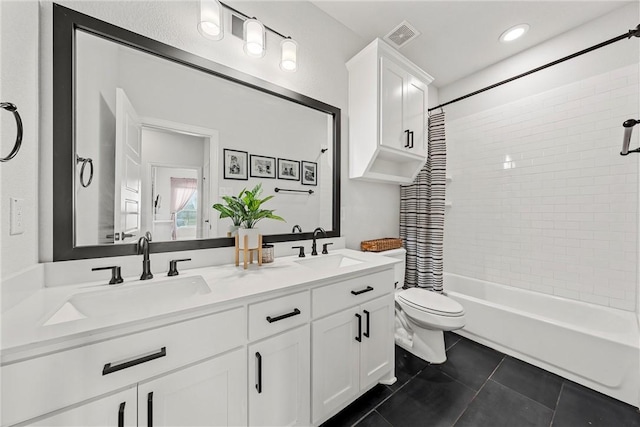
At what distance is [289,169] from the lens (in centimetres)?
170

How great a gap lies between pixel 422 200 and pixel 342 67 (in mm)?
1407

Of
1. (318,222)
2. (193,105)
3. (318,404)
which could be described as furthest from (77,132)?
(318,404)

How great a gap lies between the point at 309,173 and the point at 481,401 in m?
1.83

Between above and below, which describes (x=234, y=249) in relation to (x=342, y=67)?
below

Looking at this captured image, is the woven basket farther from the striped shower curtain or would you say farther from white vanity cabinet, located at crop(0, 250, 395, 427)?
white vanity cabinet, located at crop(0, 250, 395, 427)

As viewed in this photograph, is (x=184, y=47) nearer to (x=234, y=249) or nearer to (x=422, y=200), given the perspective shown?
(x=234, y=249)

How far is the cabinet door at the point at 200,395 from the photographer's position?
75cm

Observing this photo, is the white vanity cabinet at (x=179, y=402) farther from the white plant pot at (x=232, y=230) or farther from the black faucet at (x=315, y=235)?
the black faucet at (x=315, y=235)

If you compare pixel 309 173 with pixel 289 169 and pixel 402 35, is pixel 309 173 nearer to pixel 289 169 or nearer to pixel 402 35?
pixel 289 169

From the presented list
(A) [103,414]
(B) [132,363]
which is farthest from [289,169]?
(A) [103,414]

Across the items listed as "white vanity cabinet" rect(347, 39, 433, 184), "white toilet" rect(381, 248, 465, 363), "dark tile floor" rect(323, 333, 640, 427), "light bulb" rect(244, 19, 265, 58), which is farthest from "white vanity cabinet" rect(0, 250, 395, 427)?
"light bulb" rect(244, 19, 265, 58)

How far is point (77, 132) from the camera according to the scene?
1.03m

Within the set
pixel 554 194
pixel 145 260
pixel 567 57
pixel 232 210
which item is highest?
pixel 567 57

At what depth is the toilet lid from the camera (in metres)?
1.67
